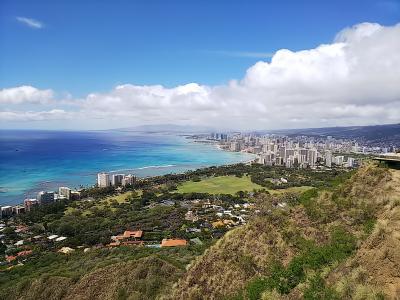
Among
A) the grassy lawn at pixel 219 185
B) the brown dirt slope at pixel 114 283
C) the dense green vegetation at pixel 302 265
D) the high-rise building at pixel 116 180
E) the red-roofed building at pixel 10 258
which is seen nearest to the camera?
the dense green vegetation at pixel 302 265

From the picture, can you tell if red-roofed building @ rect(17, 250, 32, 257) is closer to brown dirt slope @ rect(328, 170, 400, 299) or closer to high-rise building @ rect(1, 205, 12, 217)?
high-rise building @ rect(1, 205, 12, 217)

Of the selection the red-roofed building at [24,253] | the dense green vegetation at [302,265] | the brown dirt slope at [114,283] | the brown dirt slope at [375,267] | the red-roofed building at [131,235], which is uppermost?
the brown dirt slope at [375,267]

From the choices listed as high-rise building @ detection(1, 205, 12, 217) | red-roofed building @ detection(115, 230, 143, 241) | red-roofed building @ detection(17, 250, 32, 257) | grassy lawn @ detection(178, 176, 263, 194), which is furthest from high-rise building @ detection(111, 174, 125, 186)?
red-roofed building @ detection(17, 250, 32, 257)

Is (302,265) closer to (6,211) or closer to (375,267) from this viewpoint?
(375,267)

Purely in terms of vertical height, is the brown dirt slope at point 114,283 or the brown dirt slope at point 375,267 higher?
the brown dirt slope at point 375,267

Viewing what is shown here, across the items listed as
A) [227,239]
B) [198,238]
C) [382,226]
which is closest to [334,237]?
[382,226]

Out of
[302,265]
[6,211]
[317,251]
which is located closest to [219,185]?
[6,211]

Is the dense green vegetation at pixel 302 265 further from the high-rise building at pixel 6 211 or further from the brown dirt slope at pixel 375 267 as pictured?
the high-rise building at pixel 6 211

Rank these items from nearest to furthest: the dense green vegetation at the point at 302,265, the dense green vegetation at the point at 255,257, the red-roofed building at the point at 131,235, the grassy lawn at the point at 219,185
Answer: the dense green vegetation at the point at 302,265 < the dense green vegetation at the point at 255,257 < the red-roofed building at the point at 131,235 < the grassy lawn at the point at 219,185

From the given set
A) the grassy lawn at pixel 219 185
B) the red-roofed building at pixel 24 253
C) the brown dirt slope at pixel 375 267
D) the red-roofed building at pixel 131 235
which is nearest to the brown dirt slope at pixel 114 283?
the brown dirt slope at pixel 375 267
